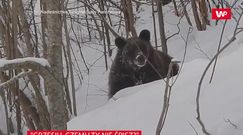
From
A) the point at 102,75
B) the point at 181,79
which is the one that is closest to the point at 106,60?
the point at 102,75

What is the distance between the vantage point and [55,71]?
3350 mm

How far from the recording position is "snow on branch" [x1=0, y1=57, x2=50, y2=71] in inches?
116

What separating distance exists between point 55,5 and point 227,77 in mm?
1276

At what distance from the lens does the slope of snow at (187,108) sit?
2.80m

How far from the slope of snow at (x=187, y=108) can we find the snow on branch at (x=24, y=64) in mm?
715

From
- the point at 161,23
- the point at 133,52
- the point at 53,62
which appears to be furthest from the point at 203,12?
the point at 53,62

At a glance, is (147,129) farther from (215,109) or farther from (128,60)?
(128,60)

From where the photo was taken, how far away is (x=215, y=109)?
294 centimetres

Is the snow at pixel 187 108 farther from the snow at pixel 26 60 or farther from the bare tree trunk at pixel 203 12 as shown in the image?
the bare tree trunk at pixel 203 12

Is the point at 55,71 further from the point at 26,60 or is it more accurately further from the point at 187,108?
the point at 187,108

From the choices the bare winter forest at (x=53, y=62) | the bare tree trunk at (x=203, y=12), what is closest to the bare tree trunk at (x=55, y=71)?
the bare winter forest at (x=53, y=62)

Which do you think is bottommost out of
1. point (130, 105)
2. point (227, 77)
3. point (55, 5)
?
point (130, 105)

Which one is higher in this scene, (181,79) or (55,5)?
(55,5)

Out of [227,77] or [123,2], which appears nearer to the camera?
[227,77]
